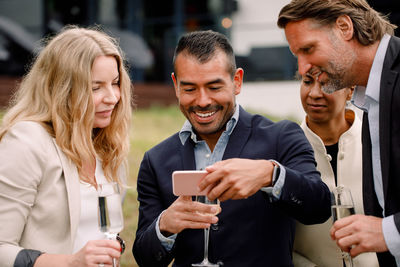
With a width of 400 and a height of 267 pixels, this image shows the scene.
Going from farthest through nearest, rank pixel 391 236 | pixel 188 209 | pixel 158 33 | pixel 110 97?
1. pixel 158 33
2. pixel 110 97
3. pixel 188 209
4. pixel 391 236

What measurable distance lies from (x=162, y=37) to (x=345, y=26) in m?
12.7

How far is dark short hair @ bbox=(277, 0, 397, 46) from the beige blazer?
4.84 ft

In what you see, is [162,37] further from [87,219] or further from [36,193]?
[36,193]

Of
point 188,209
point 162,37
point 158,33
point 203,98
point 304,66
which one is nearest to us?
point 188,209

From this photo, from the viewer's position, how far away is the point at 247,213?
2.63 metres

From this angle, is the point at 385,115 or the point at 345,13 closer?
the point at 385,115

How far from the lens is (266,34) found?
1319 cm

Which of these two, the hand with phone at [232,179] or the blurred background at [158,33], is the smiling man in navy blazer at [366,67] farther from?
the blurred background at [158,33]

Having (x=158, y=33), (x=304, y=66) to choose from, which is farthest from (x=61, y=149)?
(x=158, y=33)

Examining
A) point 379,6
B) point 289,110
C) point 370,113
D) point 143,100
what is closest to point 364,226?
point 370,113

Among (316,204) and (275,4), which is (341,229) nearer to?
(316,204)

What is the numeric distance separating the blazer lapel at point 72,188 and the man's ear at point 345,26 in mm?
1627

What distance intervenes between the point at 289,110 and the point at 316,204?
381 inches

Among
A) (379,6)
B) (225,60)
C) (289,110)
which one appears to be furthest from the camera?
(289,110)
